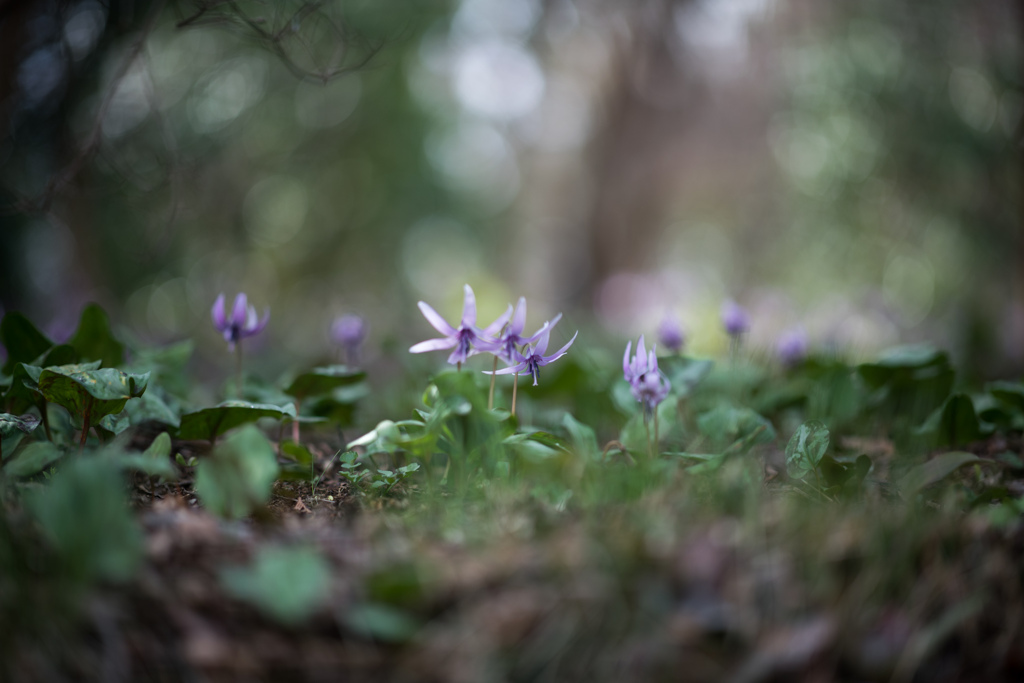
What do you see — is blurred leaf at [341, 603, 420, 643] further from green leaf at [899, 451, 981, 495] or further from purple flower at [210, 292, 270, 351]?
purple flower at [210, 292, 270, 351]

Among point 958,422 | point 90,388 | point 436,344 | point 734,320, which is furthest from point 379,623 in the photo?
point 734,320

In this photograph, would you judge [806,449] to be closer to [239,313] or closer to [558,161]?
[239,313]

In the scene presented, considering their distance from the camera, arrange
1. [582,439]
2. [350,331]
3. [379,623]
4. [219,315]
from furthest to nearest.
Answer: [350,331] < [219,315] < [582,439] < [379,623]

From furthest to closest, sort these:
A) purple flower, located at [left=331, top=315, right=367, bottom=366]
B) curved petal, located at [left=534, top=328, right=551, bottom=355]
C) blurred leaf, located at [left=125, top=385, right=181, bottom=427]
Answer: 1. purple flower, located at [left=331, top=315, right=367, bottom=366]
2. blurred leaf, located at [left=125, top=385, right=181, bottom=427]
3. curved petal, located at [left=534, top=328, right=551, bottom=355]

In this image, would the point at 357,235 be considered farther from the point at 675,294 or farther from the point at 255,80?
the point at 675,294

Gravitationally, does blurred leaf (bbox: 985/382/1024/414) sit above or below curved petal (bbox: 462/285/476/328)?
below

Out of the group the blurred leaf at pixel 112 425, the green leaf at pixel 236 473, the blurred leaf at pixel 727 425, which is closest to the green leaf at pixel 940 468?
the blurred leaf at pixel 727 425

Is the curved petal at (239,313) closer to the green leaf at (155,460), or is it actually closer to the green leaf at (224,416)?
the green leaf at (224,416)

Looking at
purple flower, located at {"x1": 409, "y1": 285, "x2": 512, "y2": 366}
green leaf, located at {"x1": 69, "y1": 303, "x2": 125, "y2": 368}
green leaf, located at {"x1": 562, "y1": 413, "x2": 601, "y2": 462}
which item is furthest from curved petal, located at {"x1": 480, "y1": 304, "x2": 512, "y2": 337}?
green leaf, located at {"x1": 69, "y1": 303, "x2": 125, "y2": 368}
